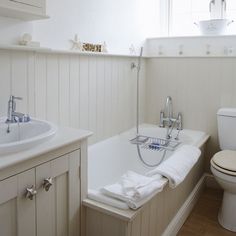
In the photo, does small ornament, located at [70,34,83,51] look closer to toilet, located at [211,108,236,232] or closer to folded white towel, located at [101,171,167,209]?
folded white towel, located at [101,171,167,209]

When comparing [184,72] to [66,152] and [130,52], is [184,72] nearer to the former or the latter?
[130,52]

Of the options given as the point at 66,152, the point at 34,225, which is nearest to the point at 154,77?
the point at 66,152

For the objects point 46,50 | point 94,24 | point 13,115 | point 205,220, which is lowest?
point 205,220

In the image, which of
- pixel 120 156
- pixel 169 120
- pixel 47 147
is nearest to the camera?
pixel 47 147

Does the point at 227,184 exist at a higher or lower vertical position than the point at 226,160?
lower

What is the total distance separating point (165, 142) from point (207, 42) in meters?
1.02

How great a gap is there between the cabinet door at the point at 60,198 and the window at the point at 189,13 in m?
2.16

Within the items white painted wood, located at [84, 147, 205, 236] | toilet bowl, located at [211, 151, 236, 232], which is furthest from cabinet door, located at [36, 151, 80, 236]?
toilet bowl, located at [211, 151, 236, 232]

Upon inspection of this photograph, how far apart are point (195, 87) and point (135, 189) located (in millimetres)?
1648

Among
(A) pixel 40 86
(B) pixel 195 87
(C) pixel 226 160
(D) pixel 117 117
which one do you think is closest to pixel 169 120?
(B) pixel 195 87

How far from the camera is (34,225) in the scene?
1.39 m

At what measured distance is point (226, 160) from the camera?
2377 mm

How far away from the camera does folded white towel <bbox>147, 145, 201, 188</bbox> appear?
6.24 ft

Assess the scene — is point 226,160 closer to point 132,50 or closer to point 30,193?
point 132,50
